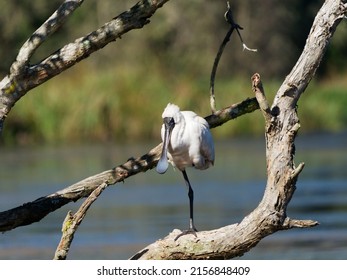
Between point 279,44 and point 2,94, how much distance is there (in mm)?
40433

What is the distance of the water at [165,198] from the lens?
15734 millimetres

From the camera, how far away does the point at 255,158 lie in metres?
28.8

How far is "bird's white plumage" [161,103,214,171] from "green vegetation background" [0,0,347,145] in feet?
71.9

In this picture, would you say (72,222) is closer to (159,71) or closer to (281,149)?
(281,149)

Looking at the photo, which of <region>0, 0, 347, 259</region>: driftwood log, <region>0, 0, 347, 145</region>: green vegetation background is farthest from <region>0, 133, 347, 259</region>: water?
<region>0, 0, 347, 259</region>: driftwood log

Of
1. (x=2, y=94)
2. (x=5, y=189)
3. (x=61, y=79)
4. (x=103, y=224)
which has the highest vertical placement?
(x=61, y=79)

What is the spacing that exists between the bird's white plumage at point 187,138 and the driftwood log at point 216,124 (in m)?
0.13

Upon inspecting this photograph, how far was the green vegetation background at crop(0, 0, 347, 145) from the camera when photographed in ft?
111

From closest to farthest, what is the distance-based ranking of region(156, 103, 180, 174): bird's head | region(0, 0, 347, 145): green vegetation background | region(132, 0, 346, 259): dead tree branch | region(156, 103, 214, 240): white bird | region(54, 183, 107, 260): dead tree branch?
region(132, 0, 346, 259): dead tree branch < region(54, 183, 107, 260): dead tree branch < region(156, 103, 180, 174): bird's head < region(156, 103, 214, 240): white bird < region(0, 0, 347, 145): green vegetation background

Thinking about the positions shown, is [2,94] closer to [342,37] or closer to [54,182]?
[54,182]

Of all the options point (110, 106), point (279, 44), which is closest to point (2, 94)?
point (110, 106)

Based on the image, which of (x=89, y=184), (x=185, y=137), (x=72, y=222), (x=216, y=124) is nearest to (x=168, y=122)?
(x=185, y=137)

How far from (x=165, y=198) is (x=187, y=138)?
11.7 metres

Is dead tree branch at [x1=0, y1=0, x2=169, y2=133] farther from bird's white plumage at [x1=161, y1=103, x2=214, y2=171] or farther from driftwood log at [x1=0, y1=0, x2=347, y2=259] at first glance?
bird's white plumage at [x1=161, y1=103, x2=214, y2=171]
